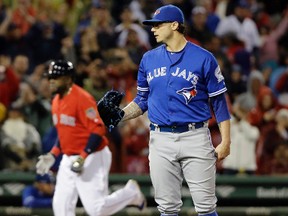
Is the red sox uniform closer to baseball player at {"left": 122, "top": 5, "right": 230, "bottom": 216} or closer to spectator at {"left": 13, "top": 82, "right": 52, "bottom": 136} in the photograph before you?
baseball player at {"left": 122, "top": 5, "right": 230, "bottom": 216}

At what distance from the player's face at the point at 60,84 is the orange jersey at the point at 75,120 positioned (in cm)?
7

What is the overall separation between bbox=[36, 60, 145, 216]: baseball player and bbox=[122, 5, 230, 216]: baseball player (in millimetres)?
1766

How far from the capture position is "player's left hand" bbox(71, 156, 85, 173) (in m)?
8.84

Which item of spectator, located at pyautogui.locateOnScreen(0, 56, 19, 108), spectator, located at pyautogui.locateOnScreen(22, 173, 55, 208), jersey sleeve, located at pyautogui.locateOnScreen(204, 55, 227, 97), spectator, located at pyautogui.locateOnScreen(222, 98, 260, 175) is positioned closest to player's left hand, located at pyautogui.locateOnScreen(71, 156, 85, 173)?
jersey sleeve, located at pyautogui.locateOnScreen(204, 55, 227, 97)

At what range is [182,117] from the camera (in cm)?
728

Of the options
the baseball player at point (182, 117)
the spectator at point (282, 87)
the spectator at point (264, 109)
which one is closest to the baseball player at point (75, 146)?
the baseball player at point (182, 117)

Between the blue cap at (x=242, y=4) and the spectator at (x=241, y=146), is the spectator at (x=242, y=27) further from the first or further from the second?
the spectator at (x=241, y=146)

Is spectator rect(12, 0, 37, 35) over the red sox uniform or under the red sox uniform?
over

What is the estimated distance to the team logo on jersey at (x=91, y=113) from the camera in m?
9.05

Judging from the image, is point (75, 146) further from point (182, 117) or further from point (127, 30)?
point (127, 30)

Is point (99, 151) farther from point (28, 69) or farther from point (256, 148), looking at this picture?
point (28, 69)

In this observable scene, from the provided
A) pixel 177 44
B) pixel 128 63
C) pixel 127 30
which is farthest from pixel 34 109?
pixel 177 44

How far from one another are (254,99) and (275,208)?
7.65ft

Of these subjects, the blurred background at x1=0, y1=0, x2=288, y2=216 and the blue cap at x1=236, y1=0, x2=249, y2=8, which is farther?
the blue cap at x1=236, y1=0, x2=249, y2=8
